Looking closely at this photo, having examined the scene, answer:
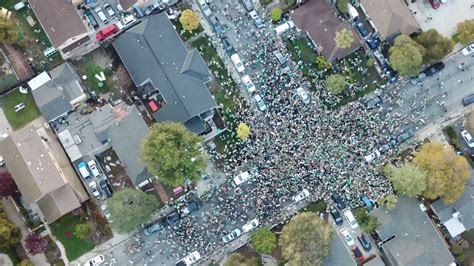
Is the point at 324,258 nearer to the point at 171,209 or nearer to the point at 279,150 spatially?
the point at 279,150

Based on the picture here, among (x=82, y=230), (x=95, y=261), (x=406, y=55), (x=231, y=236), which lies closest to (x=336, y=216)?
(x=231, y=236)

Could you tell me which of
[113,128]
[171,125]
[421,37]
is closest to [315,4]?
[421,37]

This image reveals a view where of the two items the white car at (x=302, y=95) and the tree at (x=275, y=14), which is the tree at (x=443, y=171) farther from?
the tree at (x=275, y=14)

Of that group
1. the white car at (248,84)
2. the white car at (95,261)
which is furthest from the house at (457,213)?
the white car at (95,261)

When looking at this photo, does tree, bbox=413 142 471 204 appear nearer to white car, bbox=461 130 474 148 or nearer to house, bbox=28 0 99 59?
white car, bbox=461 130 474 148

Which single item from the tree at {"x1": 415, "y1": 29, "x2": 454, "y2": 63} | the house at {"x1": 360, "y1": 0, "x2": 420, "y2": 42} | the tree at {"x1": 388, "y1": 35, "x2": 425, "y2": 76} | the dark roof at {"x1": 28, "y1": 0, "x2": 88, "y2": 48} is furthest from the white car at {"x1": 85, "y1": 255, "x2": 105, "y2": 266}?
the tree at {"x1": 415, "y1": 29, "x2": 454, "y2": 63}

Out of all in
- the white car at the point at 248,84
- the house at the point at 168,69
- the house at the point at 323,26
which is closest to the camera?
the house at the point at 168,69

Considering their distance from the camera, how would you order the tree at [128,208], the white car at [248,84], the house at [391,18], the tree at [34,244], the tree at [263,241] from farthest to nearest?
the house at [391,18]
the white car at [248,84]
the tree at [263,241]
the tree at [34,244]
the tree at [128,208]
